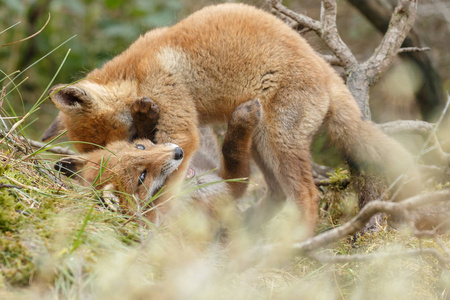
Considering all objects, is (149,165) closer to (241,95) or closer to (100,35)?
(241,95)

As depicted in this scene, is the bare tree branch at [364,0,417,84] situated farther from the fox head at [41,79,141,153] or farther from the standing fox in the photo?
the fox head at [41,79,141,153]

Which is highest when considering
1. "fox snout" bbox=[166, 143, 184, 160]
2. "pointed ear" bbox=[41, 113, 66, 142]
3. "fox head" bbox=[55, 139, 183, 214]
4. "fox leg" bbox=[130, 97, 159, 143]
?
"fox leg" bbox=[130, 97, 159, 143]

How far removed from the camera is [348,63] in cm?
467

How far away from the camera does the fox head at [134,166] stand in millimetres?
3318

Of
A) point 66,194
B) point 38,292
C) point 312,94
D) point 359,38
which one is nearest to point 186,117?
point 312,94

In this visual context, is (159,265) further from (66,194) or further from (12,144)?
(12,144)

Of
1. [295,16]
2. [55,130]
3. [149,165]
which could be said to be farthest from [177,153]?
[295,16]

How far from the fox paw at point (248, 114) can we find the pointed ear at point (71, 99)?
1251mm

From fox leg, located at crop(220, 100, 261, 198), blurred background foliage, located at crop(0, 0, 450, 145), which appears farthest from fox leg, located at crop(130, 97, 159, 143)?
blurred background foliage, located at crop(0, 0, 450, 145)

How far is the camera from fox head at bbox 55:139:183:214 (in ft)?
10.9

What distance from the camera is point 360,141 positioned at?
379cm

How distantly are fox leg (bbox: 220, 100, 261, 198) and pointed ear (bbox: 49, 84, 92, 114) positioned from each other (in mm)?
1239

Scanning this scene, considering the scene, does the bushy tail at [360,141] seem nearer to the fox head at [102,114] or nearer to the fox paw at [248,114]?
the fox paw at [248,114]

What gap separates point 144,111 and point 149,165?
468mm
